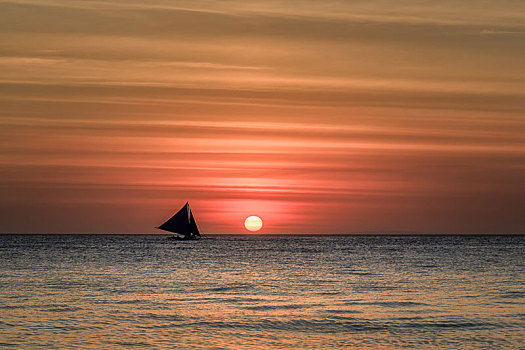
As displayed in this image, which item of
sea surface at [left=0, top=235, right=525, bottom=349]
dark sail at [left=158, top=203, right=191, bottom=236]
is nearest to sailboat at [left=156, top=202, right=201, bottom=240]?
dark sail at [left=158, top=203, right=191, bottom=236]

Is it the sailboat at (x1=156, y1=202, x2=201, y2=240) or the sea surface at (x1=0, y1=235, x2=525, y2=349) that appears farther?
the sailboat at (x1=156, y1=202, x2=201, y2=240)

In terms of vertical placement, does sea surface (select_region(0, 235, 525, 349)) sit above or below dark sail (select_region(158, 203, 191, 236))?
below

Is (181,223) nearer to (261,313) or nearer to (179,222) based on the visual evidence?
(179,222)

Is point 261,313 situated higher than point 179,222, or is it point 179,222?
point 179,222

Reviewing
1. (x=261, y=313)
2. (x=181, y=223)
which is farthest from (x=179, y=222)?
(x=261, y=313)

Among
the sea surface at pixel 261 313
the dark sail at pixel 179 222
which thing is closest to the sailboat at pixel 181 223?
the dark sail at pixel 179 222

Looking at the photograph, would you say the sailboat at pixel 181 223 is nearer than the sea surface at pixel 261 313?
No

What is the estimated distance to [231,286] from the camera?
56.4m

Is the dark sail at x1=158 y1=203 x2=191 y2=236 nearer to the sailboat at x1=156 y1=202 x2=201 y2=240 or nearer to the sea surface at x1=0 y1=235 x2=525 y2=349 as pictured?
the sailboat at x1=156 y1=202 x2=201 y2=240

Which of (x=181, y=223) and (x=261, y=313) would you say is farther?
(x=181, y=223)

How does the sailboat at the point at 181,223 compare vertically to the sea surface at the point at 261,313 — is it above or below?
above

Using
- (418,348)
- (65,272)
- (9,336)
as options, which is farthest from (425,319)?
(65,272)

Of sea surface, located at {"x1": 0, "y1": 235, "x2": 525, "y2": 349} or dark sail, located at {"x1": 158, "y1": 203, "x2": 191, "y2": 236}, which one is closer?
sea surface, located at {"x1": 0, "y1": 235, "x2": 525, "y2": 349}

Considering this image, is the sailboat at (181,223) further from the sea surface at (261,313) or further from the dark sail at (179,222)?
the sea surface at (261,313)
